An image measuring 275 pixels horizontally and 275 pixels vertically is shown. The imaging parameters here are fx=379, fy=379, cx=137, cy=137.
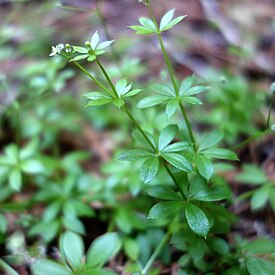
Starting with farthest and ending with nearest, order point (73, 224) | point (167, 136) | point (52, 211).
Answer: point (52, 211) < point (73, 224) < point (167, 136)

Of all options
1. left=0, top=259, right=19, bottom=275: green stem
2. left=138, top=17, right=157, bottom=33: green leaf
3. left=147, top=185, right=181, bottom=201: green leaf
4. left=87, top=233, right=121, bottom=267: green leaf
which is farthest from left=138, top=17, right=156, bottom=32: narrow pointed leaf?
left=0, top=259, right=19, bottom=275: green stem

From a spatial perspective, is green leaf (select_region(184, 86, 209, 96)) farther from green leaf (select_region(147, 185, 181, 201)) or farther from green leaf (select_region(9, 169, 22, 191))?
green leaf (select_region(9, 169, 22, 191))

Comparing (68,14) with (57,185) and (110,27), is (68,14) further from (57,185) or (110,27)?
(57,185)

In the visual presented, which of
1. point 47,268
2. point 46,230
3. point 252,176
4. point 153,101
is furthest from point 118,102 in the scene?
point 252,176

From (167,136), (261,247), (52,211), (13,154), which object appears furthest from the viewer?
(13,154)

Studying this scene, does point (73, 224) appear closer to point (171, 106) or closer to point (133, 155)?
point (133, 155)

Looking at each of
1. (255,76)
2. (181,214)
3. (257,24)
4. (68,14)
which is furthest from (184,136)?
(68,14)
